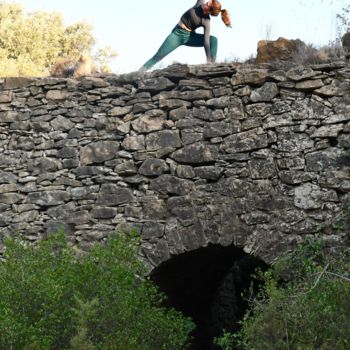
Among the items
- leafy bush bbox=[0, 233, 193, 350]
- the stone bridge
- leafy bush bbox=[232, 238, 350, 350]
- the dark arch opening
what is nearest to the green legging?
the stone bridge

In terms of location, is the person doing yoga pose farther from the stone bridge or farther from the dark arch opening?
the dark arch opening

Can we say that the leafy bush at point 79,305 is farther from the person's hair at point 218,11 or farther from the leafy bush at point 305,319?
the person's hair at point 218,11

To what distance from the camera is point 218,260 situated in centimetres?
748

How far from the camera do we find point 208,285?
834cm

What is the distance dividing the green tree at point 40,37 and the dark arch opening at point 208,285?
6561 mm

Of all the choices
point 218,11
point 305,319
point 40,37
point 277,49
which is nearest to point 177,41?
point 218,11

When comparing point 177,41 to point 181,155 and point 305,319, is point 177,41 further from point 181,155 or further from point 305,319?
point 305,319

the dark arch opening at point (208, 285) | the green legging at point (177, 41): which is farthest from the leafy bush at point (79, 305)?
the green legging at point (177, 41)

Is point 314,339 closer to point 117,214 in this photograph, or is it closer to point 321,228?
point 321,228

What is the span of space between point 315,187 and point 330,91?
85 cm

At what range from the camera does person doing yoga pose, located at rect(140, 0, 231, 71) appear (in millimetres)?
6621

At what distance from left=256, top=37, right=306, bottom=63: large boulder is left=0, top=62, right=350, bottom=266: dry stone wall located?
0.32m

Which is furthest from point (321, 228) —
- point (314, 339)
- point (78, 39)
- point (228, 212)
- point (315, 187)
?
point (78, 39)

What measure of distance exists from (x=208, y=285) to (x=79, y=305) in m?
3.93
